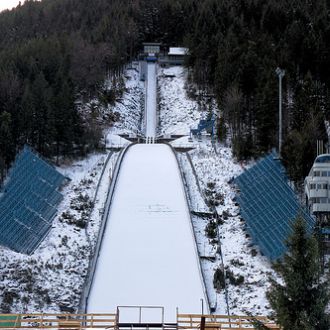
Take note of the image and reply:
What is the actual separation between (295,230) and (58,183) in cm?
2026

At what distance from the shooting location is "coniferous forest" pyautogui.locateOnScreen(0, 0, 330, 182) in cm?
3184

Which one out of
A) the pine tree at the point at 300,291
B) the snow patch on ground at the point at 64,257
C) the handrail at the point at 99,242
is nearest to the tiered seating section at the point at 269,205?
the handrail at the point at 99,242

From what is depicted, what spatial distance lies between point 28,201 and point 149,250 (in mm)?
5910

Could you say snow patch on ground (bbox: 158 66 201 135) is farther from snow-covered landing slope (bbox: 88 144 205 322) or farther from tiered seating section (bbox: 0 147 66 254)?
tiered seating section (bbox: 0 147 66 254)

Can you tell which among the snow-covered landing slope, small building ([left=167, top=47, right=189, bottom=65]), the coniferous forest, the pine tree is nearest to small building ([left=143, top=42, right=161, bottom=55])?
the coniferous forest

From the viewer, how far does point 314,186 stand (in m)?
23.9

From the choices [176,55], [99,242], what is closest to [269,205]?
[99,242]

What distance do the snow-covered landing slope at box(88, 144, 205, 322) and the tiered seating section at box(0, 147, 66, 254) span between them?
2638mm

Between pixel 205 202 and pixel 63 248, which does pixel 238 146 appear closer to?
pixel 205 202

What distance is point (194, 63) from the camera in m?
48.3

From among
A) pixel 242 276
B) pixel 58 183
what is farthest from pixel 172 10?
pixel 242 276

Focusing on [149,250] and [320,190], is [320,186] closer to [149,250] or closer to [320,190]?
[320,190]

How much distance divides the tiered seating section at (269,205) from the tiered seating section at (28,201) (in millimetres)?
8292

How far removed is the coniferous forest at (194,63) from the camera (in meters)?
31.8
